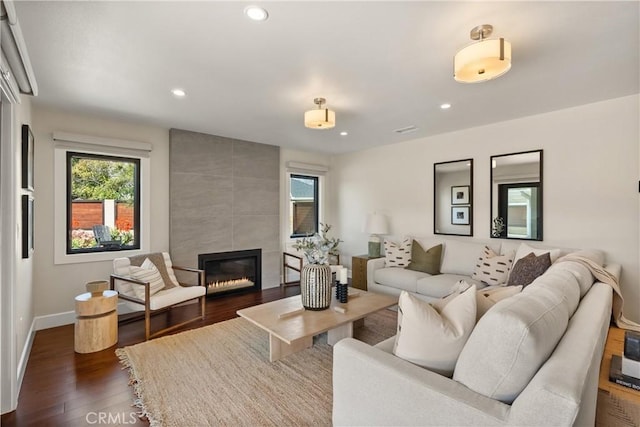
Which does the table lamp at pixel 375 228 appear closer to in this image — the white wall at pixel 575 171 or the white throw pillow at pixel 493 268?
the white wall at pixel 575 171

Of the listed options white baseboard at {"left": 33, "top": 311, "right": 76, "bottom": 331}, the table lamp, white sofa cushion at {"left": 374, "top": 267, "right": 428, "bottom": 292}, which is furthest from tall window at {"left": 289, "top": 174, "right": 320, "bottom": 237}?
white baseboard at {"left": 33, "top": 311, "right": 76, "bottom": 331}

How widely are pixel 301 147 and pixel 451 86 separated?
9.95 feet

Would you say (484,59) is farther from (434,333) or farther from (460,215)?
(460,215)

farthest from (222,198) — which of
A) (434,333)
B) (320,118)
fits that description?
(434,333)

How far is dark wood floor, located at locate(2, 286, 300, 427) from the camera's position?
184cm

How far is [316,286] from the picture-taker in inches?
108

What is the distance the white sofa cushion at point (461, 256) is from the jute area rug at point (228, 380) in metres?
1.38

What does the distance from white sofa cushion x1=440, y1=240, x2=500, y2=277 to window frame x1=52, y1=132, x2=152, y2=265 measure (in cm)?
400

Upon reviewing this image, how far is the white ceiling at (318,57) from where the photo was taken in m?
1.68

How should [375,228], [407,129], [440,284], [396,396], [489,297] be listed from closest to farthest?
[396,396], [489,297], [440,284], [407,129], [375,228]

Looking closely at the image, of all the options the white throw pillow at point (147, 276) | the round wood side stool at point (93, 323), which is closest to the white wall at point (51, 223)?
the white throw pillow at point (147, 276)

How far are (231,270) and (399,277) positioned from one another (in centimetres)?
263

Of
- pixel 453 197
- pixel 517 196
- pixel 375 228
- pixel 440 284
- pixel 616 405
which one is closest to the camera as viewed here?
pixel 616 405

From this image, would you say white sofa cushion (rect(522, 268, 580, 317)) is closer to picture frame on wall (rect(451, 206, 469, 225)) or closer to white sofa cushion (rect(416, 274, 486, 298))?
white sofa cushion (rect(416, 274, 486, 298))
